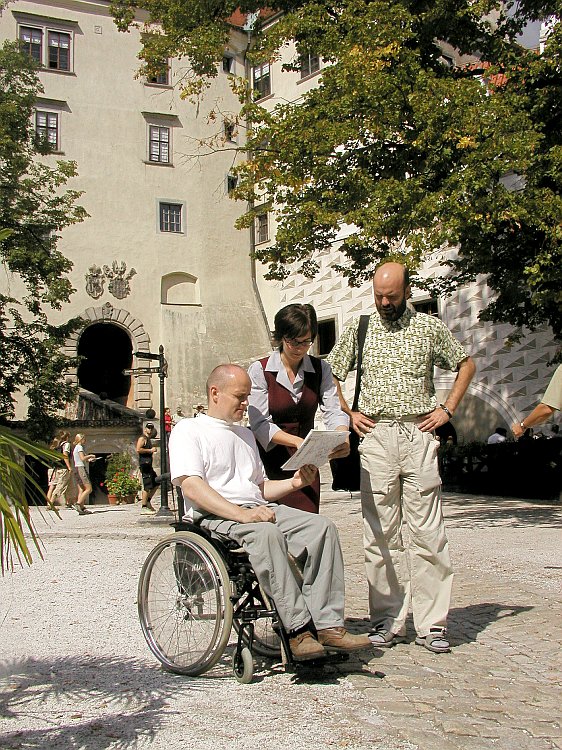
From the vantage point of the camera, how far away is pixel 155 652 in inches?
194

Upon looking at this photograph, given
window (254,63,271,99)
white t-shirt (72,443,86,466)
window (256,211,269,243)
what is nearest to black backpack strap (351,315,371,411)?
white t-shirt (72,443,86,466)

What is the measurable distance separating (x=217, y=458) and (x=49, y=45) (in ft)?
111

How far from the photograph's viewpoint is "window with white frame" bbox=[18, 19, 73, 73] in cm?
3462

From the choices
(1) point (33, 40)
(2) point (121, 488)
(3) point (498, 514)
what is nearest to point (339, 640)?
(3) point (498, 514)

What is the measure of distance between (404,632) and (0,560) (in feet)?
10.3

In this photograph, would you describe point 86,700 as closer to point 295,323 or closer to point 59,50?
point 295,323

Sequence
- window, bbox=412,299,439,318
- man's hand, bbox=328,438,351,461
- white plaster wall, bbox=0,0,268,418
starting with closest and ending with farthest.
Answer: man's hand, bbox=328,438,351,461 → window, bbox=412,299,439,318 → white plaster wall, bbox=0,0,268,418

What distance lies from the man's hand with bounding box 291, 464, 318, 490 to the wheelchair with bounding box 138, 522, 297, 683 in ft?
2.09

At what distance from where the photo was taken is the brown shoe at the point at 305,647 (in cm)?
446

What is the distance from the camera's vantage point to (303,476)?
5.17 metres

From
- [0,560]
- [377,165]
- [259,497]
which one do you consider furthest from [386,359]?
[377,165]

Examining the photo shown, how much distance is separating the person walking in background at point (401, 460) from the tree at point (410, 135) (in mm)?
7351

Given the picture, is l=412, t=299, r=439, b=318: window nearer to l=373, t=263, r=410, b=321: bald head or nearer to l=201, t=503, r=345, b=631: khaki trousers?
l=373, t=263, r=410, b=321: bald head

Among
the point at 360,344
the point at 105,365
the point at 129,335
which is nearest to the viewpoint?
the point at 360,344
